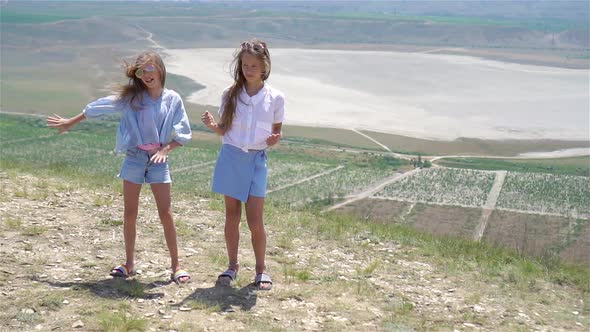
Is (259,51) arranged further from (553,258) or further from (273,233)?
(553,258)

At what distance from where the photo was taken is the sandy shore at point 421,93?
4225 cm

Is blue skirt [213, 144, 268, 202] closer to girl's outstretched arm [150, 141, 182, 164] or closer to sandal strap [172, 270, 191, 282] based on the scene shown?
girl's outstretched arm [150, 141, 182, 164]

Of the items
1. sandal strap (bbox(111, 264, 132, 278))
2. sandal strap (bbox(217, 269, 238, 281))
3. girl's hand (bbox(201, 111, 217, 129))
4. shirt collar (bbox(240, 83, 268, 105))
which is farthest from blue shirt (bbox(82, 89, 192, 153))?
sandal strap (bbox(217, 269, 238, 281))

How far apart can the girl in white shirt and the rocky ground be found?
734 mm

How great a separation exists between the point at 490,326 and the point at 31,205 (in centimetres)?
431

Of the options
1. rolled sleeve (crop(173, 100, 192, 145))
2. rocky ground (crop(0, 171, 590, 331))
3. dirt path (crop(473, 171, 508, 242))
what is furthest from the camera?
dirt path (crop(473, 171, 508, 242))

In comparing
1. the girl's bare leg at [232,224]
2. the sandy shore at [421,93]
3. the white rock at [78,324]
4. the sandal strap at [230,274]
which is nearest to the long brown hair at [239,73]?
the girl's bare leg at [232,224]

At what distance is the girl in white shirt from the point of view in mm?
4953

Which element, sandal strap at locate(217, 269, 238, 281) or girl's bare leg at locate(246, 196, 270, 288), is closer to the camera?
girl's bare leg at locate(246, 196, 270, 288)

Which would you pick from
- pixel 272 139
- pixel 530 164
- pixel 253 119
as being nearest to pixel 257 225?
pixel 272 139

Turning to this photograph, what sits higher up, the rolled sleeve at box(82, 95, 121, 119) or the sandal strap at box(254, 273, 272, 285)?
the rolled sleeve at box(82, 95, 121, 119)

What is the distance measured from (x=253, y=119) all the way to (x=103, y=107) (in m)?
1.00

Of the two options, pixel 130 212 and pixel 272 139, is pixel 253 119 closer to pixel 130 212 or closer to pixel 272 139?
pixel 272 139

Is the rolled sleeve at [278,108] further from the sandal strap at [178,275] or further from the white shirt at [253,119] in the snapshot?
the sandal strap at [178,275]
